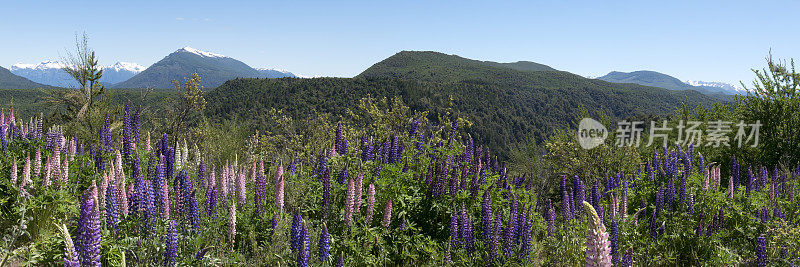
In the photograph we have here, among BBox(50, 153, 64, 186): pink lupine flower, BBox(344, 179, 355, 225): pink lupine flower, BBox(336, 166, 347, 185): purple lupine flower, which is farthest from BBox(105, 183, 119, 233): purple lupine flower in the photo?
BBox(336, 166, 347, 185): purple lupine flower

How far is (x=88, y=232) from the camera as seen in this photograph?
2.57 metres

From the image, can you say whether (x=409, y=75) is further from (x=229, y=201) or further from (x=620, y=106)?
(x=229, y=201)

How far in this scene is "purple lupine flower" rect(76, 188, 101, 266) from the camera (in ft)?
8.27

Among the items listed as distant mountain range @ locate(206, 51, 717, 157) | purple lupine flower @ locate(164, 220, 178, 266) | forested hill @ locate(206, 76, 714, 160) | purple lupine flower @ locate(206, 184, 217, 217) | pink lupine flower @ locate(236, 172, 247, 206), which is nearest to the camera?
purple lupine flower @ locate(164, 220, 178, 266)

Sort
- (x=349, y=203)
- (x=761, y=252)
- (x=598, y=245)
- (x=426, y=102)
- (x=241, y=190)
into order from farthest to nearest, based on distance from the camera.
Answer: (x=426, y=102) < (x=241, y=190) < (x=349, y=203) < (x=761, y=252) < (x=598, y=245)

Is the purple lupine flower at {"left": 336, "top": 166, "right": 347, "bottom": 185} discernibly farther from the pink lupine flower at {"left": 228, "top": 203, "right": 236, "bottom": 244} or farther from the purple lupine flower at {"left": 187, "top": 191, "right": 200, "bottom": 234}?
the purple lupine flower at {"left": 187, "top": 191, "right": 200, "bottom": 234}

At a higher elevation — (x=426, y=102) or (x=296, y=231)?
(x=426, y=102)

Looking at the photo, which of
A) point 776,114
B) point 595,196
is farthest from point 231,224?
point 776,114

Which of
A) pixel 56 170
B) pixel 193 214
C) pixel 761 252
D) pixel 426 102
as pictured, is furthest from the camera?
pixel 426 102

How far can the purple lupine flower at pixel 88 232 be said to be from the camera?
8.27 ft

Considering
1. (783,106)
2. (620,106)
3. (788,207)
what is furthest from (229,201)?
(620,106)

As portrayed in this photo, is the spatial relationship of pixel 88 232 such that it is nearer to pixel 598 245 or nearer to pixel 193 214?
pixel 193 214

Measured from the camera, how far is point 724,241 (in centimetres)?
575

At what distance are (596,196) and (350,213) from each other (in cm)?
309
